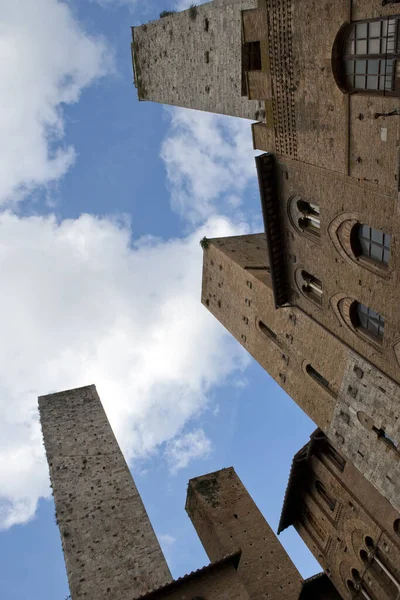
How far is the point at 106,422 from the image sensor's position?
25359 mm

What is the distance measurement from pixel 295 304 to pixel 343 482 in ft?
27.5

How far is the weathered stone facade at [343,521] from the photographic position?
17656 millimetres

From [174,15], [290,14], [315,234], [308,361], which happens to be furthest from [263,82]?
[308,361]

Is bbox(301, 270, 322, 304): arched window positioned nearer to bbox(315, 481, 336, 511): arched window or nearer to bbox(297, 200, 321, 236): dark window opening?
bbox(297, 200, 321, 236): dark window opening

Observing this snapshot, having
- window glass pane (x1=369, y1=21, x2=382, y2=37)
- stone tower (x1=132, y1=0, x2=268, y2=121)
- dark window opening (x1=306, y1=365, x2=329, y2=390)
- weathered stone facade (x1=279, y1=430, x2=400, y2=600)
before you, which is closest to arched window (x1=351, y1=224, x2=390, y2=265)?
window glass pane (x1=369, y1=21, x2=382, y2=37)

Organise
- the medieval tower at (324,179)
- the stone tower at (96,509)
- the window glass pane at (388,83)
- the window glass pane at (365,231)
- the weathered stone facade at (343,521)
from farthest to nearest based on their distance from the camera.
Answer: the stone tower at (96,509) → the weathered stone facade at (343,521) → the window glass pane at (365,231) → the medieval tower at (324,179) → the window glass pane at (388,83)

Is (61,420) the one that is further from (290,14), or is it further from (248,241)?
(290,14)

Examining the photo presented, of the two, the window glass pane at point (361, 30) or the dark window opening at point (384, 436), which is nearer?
the window glass pane at point (361, 30)

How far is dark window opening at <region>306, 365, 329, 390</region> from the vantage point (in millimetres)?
16250

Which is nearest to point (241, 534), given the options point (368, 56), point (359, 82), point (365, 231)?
point (365, 231)

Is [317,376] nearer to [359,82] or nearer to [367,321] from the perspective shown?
[367,321]

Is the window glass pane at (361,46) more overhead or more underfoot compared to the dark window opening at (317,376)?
more overhead

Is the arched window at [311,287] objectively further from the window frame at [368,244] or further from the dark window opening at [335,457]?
the dark window opening at [335,457]

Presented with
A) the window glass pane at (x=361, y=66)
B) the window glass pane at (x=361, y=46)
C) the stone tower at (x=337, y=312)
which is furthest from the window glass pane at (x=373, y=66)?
the stone tower at (x=337, y=312)
